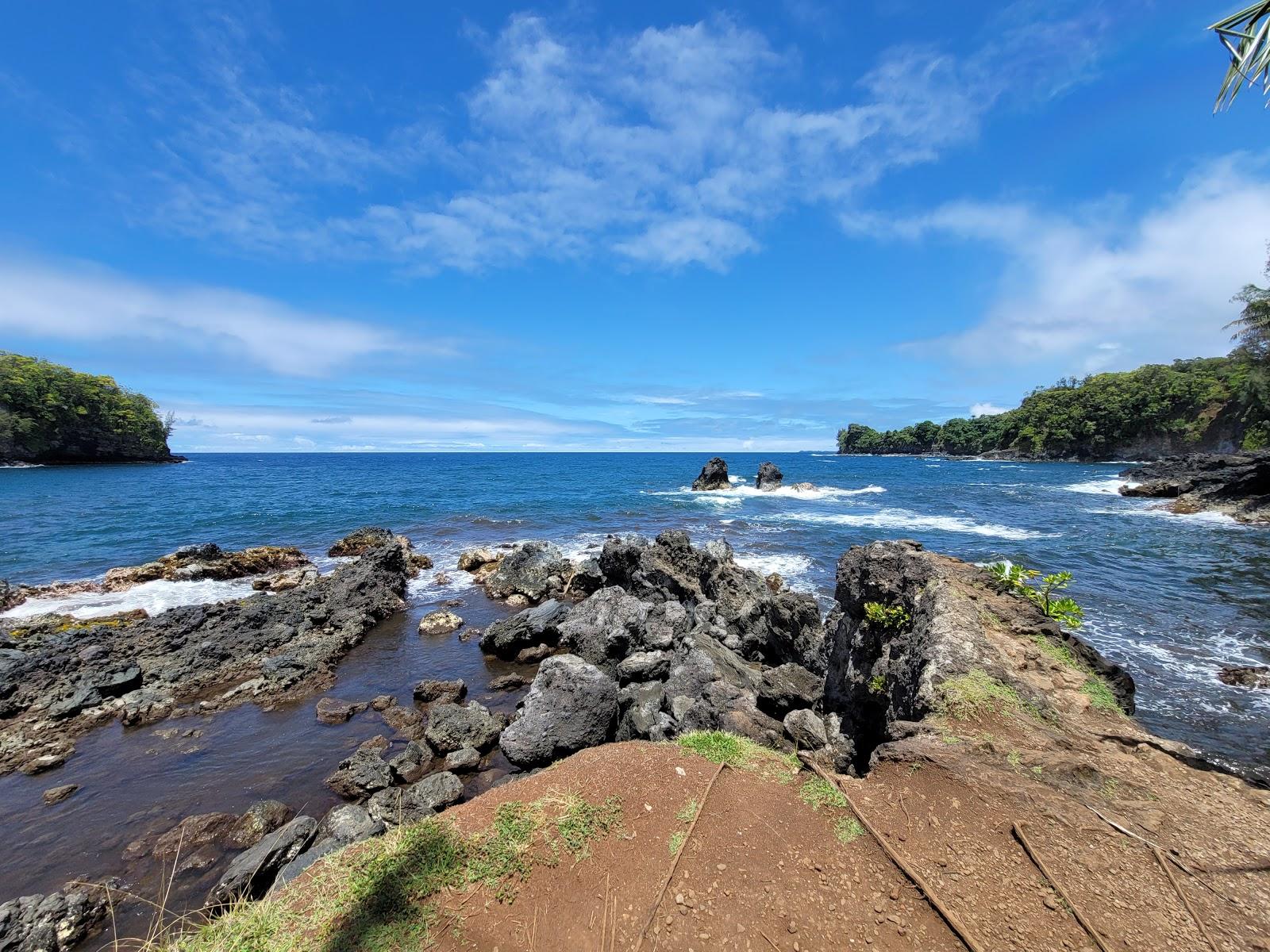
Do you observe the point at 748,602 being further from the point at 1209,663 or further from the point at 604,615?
the point at 1209,663

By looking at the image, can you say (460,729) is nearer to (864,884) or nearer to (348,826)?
(348,826)

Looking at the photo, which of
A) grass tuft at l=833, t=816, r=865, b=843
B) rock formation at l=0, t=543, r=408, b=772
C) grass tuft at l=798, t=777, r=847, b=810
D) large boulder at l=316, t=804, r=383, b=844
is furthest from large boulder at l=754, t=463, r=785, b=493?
grass tuft at l=833, t=816, r=865, b=843

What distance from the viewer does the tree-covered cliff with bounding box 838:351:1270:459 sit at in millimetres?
58031

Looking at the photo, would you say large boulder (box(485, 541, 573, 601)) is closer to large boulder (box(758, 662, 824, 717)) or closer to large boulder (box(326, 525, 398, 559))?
large boulder (box(326, 525, 398, 559))

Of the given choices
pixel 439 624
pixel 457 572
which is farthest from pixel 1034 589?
pixel 457 572

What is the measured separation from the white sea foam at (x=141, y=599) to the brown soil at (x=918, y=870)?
1899 centimetres

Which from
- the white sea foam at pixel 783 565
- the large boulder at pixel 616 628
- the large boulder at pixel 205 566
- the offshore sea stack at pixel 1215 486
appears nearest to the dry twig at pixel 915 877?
the large boulder at pixel 616 628

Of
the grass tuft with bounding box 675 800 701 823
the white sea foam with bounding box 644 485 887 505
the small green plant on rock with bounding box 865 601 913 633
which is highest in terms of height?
the small green plant on rock with bounding box 865 601 913 633

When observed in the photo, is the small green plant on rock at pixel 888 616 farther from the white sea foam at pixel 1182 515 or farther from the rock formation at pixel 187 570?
the white sea foam at pixel 1182 515

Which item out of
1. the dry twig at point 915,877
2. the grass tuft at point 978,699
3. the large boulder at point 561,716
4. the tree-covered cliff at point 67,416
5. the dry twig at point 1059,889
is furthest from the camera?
the tree-covered cliff at point 67,416

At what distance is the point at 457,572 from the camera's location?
25.6 m

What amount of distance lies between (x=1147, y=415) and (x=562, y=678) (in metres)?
125

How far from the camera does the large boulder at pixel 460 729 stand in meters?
10.5

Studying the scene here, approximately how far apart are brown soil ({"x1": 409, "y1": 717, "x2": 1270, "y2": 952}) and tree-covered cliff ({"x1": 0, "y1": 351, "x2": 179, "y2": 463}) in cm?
10744
